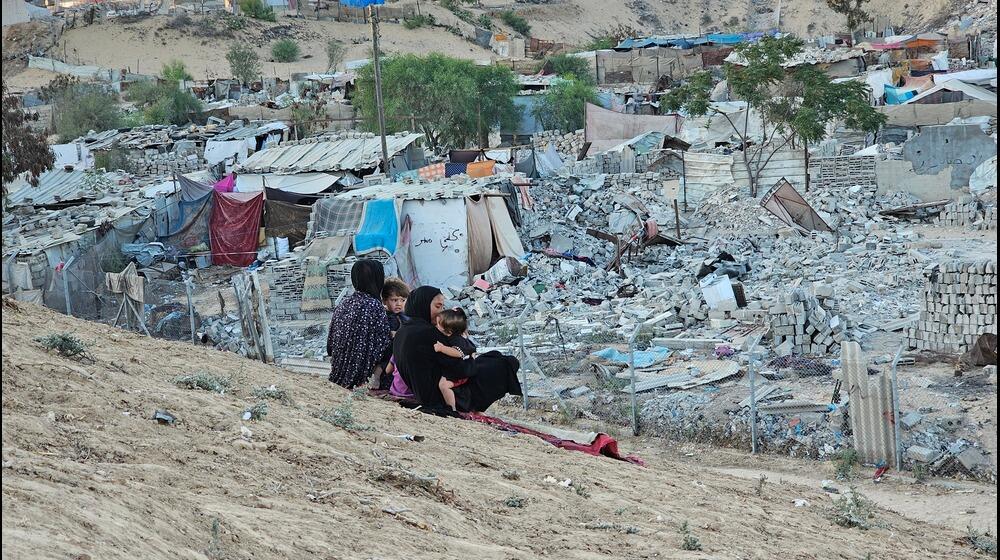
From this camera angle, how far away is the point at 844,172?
23.8 metres

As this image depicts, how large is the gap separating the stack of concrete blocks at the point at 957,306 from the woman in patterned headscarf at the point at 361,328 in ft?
22.6

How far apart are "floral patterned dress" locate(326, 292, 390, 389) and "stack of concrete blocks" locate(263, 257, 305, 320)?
25.7 ft

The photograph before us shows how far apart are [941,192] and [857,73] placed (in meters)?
17.2

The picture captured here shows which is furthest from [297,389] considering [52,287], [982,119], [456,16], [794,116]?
[456,16]

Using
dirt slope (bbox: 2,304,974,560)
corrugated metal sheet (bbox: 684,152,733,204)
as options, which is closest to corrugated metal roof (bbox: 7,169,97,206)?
corrugated metal sheet (bbox: 684,152,733,204)

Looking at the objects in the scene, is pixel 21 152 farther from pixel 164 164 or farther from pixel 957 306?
pixel 957 306

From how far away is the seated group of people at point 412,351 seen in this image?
23.4ft

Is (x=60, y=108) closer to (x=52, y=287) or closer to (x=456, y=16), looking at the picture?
(x=52, y=287)

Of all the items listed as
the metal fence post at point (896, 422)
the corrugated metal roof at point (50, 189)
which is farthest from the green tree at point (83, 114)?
the metal fence post at point (896, 422)

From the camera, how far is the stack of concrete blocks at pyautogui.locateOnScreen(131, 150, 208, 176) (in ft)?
99.2

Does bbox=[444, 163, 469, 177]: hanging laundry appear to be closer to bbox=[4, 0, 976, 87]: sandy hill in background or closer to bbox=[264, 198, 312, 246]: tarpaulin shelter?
bbox=[264, 198, 312, 246]: tarpaulin shelter

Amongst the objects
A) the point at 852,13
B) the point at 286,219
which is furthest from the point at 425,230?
the point at 852,13

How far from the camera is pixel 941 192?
22875 millimetres

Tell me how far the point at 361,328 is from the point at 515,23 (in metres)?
63.2
